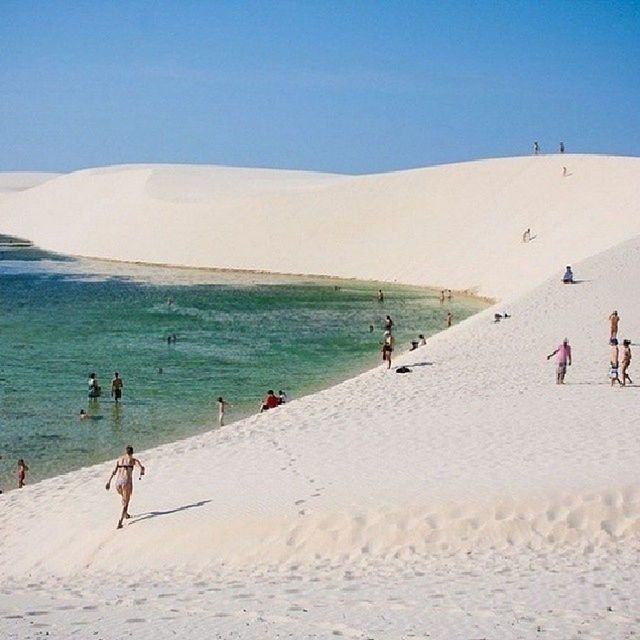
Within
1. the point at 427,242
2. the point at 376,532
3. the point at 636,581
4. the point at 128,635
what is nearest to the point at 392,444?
the point at 376,532

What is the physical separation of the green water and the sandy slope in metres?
5.16

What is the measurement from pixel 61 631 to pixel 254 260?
62021 mm

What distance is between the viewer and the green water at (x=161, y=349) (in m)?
18.8

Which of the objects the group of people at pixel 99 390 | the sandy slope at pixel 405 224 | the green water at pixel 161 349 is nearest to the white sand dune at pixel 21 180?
the sandy slope at pixel 405 224

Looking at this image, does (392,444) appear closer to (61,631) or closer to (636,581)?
(636,581)

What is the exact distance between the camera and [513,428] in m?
13.9

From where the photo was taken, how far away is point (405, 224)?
219 feet

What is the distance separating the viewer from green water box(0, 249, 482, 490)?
61.6 feet

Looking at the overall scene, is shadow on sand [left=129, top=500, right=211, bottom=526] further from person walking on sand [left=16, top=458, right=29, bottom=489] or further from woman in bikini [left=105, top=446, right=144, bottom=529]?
person walking on sand [left=16, top=458, right=29, bottom=489]

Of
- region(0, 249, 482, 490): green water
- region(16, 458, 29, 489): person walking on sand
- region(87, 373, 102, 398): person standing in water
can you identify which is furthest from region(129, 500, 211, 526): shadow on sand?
region(87, 373, 102, 398): person standing in water

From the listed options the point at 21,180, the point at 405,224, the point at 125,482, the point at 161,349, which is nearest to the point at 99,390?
the point at 161,349

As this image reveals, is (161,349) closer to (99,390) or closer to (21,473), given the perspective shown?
(99,390)

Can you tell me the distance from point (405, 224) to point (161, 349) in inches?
1539

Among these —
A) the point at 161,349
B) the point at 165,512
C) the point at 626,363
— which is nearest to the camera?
the point at 165,512
